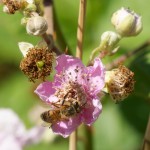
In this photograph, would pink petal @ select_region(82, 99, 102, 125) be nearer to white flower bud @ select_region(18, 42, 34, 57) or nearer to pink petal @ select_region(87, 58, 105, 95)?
pink petal @ select_region(87, 58, 105, 95)

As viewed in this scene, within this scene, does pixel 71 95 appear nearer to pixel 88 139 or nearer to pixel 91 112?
pixel 91 112

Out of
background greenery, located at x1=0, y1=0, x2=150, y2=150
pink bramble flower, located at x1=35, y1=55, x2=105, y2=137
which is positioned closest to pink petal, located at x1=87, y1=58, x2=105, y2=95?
pink bramble flower, located at x1=35, y1=55, x2=105, y2=137

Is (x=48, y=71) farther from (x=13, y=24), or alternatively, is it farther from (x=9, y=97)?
(x=9, y=97)

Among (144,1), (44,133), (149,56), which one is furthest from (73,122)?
(144,1)

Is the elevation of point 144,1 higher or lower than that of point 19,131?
higher

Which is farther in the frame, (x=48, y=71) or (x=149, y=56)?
(x=149, y=56)

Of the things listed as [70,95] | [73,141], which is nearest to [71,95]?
[70,95]

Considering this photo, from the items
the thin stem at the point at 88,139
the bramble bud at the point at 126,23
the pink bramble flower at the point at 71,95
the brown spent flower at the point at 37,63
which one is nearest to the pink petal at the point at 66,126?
the pink bramble flower at the point at 71,95
